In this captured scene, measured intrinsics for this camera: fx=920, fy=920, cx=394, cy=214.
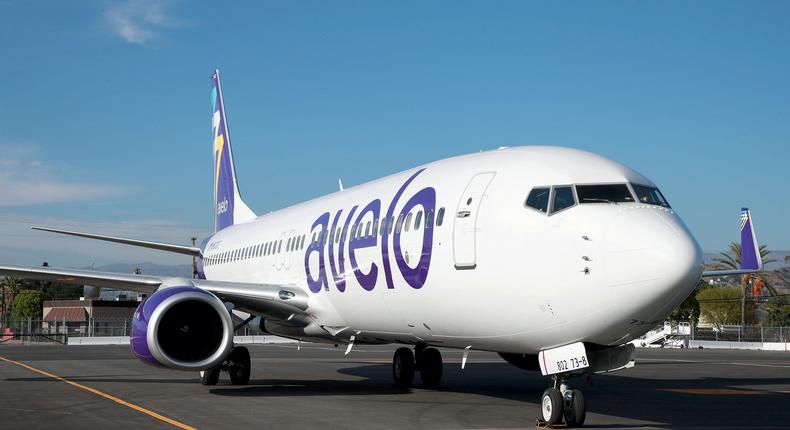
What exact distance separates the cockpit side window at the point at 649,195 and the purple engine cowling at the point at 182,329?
7046 mm

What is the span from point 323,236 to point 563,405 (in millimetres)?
7132

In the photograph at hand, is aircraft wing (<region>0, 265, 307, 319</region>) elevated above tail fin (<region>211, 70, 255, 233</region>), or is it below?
below

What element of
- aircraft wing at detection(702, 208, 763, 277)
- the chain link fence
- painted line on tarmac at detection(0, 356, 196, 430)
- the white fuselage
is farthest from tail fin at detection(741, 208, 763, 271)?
the chain link fence

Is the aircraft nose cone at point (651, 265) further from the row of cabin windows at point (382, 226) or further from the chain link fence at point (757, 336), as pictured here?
the chain link fence at point (757, 336)

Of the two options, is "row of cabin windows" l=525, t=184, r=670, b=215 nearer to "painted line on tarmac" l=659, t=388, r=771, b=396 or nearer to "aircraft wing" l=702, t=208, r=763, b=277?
"painted line on tarmac" l=659, t=388, r=771, b=396

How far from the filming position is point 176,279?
16453mm

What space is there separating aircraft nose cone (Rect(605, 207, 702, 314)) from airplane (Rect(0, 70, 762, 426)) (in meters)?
0.01

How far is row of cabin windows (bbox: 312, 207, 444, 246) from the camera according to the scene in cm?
1291

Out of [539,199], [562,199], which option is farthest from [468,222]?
[562,199]

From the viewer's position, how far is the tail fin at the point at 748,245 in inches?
834

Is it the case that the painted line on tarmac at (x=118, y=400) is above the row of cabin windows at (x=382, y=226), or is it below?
below

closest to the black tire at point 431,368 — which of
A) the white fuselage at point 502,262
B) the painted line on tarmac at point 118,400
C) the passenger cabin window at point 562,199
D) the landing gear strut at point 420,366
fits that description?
the landing gear strut at point 420,366

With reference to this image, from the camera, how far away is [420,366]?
1856 centimetres

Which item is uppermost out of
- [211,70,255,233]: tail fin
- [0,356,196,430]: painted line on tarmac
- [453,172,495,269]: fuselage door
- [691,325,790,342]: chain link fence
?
[211,70,255,233]: tail fin
